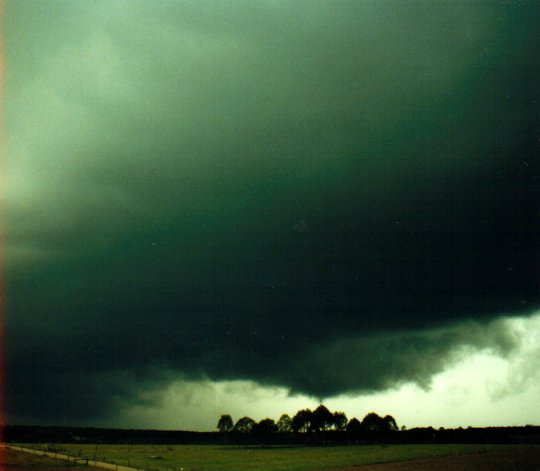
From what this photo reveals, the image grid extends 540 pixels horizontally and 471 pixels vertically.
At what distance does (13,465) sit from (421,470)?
194 ft

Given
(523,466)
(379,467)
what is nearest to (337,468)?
(379,467)

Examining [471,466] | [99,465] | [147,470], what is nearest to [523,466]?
[471,466]

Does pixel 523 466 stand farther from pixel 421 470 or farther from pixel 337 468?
pixel 337 468

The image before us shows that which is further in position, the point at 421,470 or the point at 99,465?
the point at 99,465

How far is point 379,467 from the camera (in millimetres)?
83625

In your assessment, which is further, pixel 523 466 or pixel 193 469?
pixel 193 469

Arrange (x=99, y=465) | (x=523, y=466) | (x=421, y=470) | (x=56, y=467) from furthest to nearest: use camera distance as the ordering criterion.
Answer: (x=99, y=465)
(x=56, y=467)
(x=421, y=470)
(x=523, y=466)

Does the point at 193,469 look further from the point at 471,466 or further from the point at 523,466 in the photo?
the point at 523,466

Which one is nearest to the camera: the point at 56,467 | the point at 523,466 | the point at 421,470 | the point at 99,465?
the point at 523,466

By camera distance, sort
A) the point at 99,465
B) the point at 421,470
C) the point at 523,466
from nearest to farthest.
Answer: the point at 523,466 < the point at 421,470 < the point at 99,465

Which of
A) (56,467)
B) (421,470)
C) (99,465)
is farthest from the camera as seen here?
(99,465)

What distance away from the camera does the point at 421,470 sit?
77.7 m

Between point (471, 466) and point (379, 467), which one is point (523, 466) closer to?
point (471, 466)

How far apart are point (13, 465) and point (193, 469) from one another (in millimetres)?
27081
